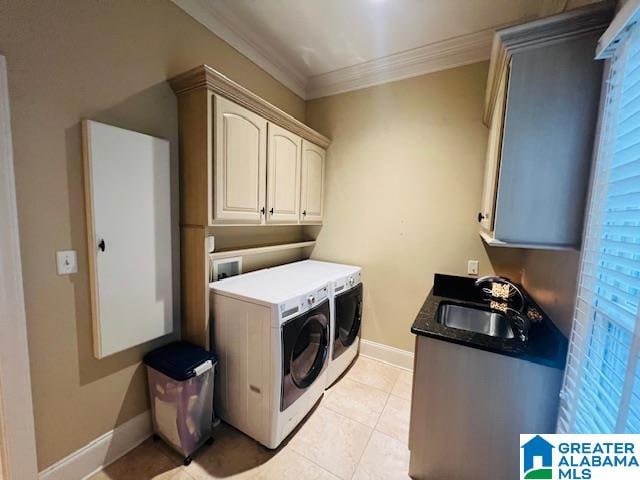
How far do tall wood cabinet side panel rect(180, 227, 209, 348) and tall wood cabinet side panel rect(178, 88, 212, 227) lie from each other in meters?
A: 0.11

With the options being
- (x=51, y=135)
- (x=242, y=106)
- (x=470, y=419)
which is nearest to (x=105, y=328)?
(x=51, y=135)

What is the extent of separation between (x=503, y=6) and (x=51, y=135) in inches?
106

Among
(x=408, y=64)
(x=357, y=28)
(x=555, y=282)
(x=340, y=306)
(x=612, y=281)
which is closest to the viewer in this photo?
(x=612, y=281)

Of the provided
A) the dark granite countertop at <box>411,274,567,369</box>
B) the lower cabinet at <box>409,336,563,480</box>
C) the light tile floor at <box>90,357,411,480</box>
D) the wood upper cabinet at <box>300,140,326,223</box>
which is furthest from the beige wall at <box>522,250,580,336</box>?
the wood upper cabinet at <box>300,140,326,223</box>

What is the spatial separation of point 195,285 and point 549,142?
6.55ft

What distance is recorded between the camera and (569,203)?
3.53 ft

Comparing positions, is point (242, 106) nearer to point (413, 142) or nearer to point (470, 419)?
point (413, 142)

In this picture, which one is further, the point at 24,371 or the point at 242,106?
the point at 242,106

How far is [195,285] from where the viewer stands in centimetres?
166

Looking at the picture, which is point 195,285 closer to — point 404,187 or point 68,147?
point 68,147

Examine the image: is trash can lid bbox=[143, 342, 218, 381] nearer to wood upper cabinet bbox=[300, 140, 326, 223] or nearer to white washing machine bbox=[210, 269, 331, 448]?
white washing machine bbox=[210, 269, 331, 448]

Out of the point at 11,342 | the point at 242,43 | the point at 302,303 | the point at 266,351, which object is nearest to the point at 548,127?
the point at 302,303

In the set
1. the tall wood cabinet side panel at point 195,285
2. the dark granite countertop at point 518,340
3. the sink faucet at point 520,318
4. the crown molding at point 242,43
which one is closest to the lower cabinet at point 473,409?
the dark granite countertop at point 518,340

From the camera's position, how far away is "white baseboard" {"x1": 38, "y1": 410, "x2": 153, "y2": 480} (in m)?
1.27
